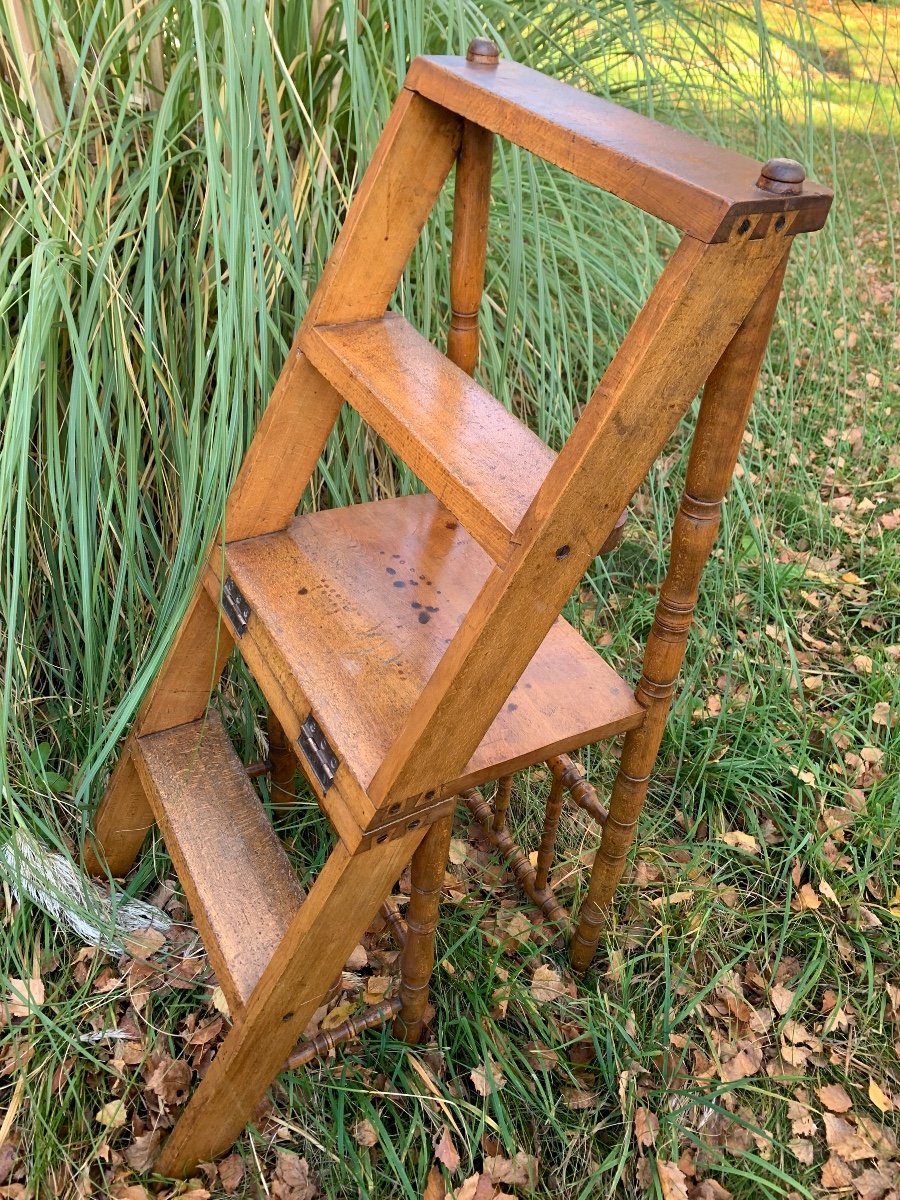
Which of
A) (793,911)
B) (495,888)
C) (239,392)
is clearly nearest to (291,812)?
(495,888)

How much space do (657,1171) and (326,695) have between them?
0.91 metres

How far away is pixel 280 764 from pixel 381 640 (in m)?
0.57

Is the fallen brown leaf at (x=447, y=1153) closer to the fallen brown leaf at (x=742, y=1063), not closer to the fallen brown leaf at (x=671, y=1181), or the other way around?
the fallen brown leaf at (x=671, y=1181)

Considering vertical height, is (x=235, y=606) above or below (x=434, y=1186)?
above

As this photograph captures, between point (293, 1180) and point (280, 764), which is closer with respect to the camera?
point (293, 1180)

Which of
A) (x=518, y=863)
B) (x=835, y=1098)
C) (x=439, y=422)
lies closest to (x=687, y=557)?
(x=439, y=422)

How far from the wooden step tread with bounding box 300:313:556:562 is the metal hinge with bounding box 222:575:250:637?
31 cm

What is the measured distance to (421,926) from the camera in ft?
4.06

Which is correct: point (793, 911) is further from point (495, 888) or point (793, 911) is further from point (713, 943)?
point (495, 888)

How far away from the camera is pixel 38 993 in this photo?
55.6 inches

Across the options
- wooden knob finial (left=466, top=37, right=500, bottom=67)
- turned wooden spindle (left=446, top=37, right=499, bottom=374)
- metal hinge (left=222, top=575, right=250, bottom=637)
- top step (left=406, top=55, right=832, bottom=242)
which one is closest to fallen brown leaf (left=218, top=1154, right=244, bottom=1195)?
metal hinge (left=222, top=575, right=250, bottom=637)

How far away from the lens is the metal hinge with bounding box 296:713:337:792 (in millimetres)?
1028

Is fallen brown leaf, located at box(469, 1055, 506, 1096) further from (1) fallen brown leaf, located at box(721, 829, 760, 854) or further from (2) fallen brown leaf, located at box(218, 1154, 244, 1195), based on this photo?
(1) fallen brown leaf, located at box(721, 829, 760, 854)

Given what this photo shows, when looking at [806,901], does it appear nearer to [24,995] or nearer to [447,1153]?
[447,1153]
